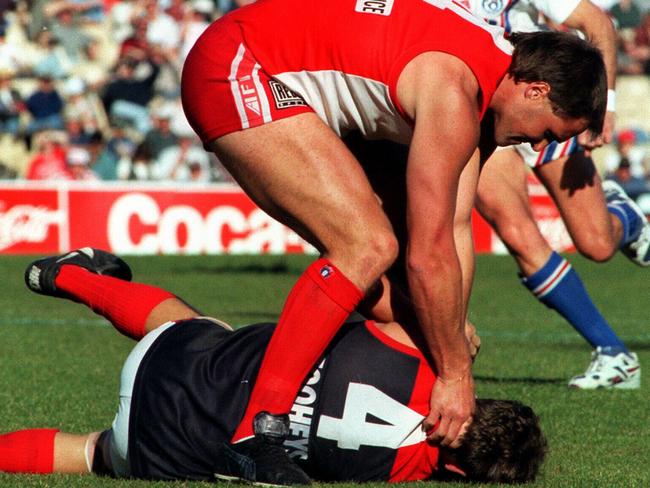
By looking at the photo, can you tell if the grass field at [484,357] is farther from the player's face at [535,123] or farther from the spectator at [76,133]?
the spectator at [76,133]

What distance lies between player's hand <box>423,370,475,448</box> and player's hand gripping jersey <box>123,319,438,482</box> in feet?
0.12

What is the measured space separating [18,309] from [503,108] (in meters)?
6.47

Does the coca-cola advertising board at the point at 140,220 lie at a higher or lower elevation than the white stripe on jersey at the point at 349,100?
lower

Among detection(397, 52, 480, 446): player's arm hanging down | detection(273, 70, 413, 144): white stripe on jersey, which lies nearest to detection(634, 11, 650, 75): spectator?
detection(273, 70, 413, 144): white stripe on jersey

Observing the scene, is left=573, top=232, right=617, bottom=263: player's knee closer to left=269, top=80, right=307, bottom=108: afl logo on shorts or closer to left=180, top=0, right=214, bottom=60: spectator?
left=269, top=80, right=307, bottom=108: afl logo on shorts

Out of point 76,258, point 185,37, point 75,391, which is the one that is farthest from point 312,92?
point 185,37

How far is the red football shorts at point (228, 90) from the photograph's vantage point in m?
4.30

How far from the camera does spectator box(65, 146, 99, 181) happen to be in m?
17.5

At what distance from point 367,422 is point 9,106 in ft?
52.6

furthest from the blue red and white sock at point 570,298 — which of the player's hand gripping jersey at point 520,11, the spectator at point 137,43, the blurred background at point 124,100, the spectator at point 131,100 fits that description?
the spectator at point 137,43

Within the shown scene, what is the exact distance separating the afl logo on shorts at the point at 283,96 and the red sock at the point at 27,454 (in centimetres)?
133

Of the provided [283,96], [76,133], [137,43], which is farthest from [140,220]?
[283,96]

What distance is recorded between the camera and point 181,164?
18359 mm

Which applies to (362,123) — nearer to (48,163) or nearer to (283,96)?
(283,96)
